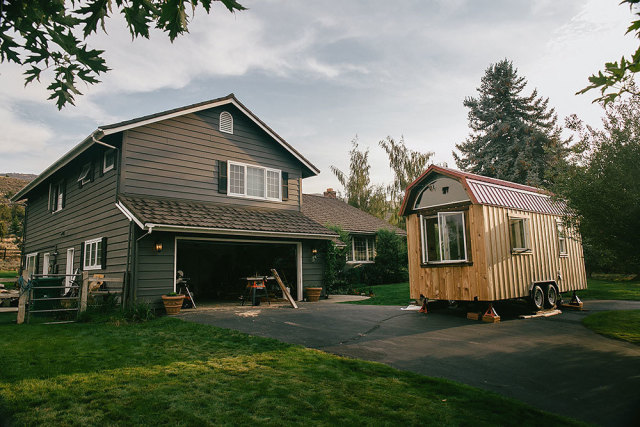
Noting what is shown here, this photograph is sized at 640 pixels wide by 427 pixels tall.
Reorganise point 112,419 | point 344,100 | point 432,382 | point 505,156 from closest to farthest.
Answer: point 112,419, point 432,382, point 344,100, point 505,156

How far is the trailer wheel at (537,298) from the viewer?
10.4 metres

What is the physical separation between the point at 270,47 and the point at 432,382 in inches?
296

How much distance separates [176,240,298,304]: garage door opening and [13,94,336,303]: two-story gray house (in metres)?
0.08

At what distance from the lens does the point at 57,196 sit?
17047 millimetres

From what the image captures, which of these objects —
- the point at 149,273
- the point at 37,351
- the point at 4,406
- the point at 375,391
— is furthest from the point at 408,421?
the point at 149,273

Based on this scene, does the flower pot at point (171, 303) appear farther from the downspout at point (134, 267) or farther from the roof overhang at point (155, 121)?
the roof overhang at point (155, 121)

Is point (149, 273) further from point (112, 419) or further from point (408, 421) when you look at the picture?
point (408, 421)

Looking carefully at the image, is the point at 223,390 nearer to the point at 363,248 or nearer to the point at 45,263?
the point at 45,263

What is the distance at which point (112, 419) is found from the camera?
3514 mm

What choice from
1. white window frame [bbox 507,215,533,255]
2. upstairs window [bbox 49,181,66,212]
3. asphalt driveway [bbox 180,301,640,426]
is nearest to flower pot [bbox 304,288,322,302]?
asphalt driveway [bbox 180,301,640,426]

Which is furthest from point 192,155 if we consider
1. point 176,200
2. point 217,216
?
point 217,216

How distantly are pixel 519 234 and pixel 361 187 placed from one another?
960 inches

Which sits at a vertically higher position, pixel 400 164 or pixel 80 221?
pixel 400 164

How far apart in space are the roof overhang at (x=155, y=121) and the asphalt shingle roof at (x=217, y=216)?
1964 millimetres
